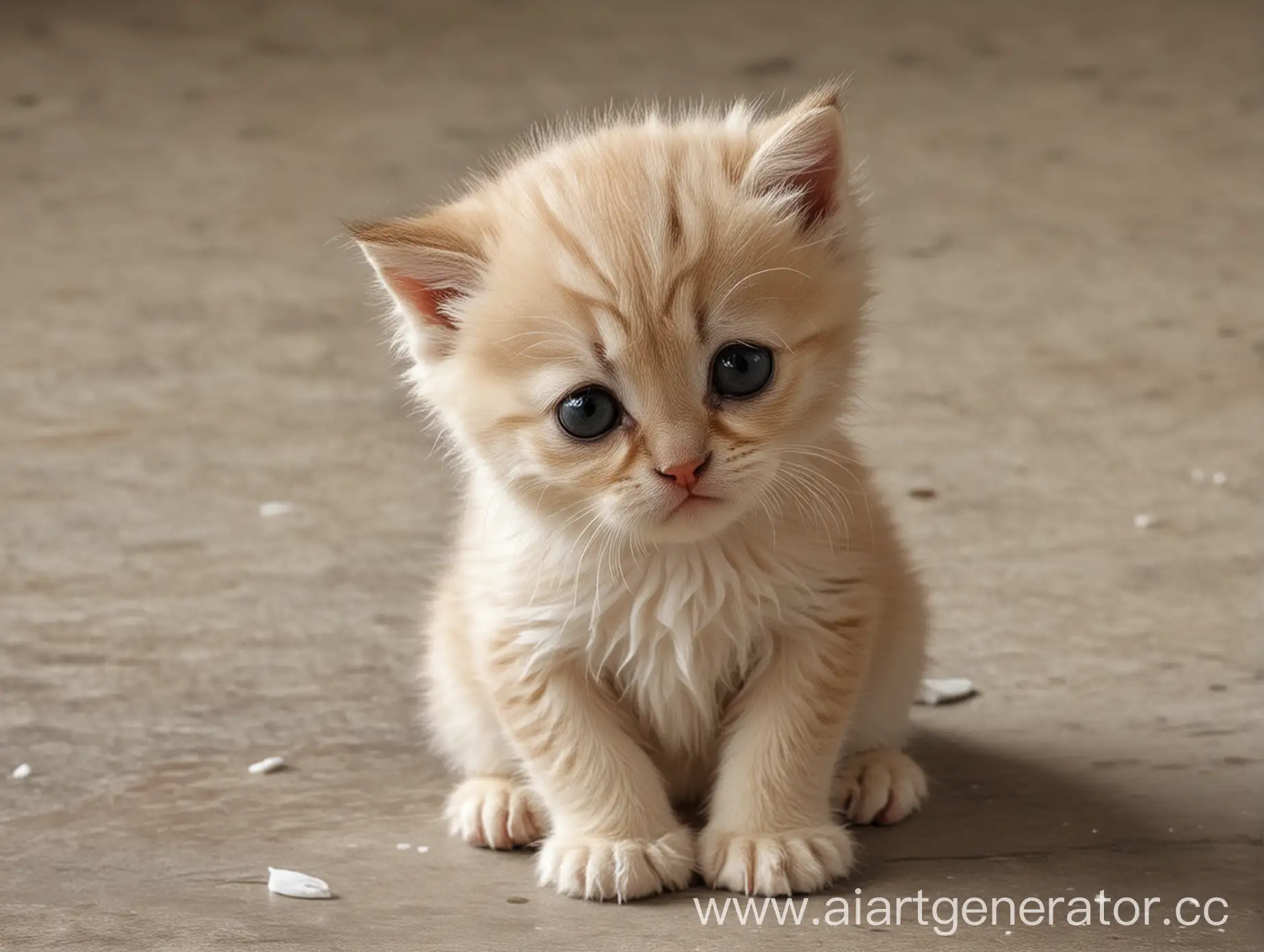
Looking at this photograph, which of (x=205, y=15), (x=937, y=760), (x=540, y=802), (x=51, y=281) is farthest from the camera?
(x=205, y=15)

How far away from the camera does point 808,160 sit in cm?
211

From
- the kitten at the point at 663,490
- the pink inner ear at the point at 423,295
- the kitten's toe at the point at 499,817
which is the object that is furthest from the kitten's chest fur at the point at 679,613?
the pink inner ear at the point at 423,295

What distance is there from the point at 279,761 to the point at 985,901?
1.10m

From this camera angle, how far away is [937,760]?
2.58 meters

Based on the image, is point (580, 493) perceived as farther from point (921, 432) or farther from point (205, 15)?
point (205, 15)

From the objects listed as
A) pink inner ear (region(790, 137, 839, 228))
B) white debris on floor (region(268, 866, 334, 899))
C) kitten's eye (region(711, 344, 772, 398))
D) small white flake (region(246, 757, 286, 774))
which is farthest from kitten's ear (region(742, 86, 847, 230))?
small white flake (region(246, 757, 286, 774))

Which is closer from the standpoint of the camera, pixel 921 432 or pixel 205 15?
pixel 921 432

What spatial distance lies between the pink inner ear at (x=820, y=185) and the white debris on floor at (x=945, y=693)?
938 millimetres

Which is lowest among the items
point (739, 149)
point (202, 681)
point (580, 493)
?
point (202, 681)

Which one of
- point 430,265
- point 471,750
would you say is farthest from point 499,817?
point 430,265

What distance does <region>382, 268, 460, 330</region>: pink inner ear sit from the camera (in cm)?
213

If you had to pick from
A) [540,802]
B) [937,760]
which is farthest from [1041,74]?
[540,802]

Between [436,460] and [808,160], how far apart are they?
1.78 m

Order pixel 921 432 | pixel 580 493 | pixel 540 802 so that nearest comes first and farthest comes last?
pixel 580 493 → pixel 540 802 → pixel 921 432
